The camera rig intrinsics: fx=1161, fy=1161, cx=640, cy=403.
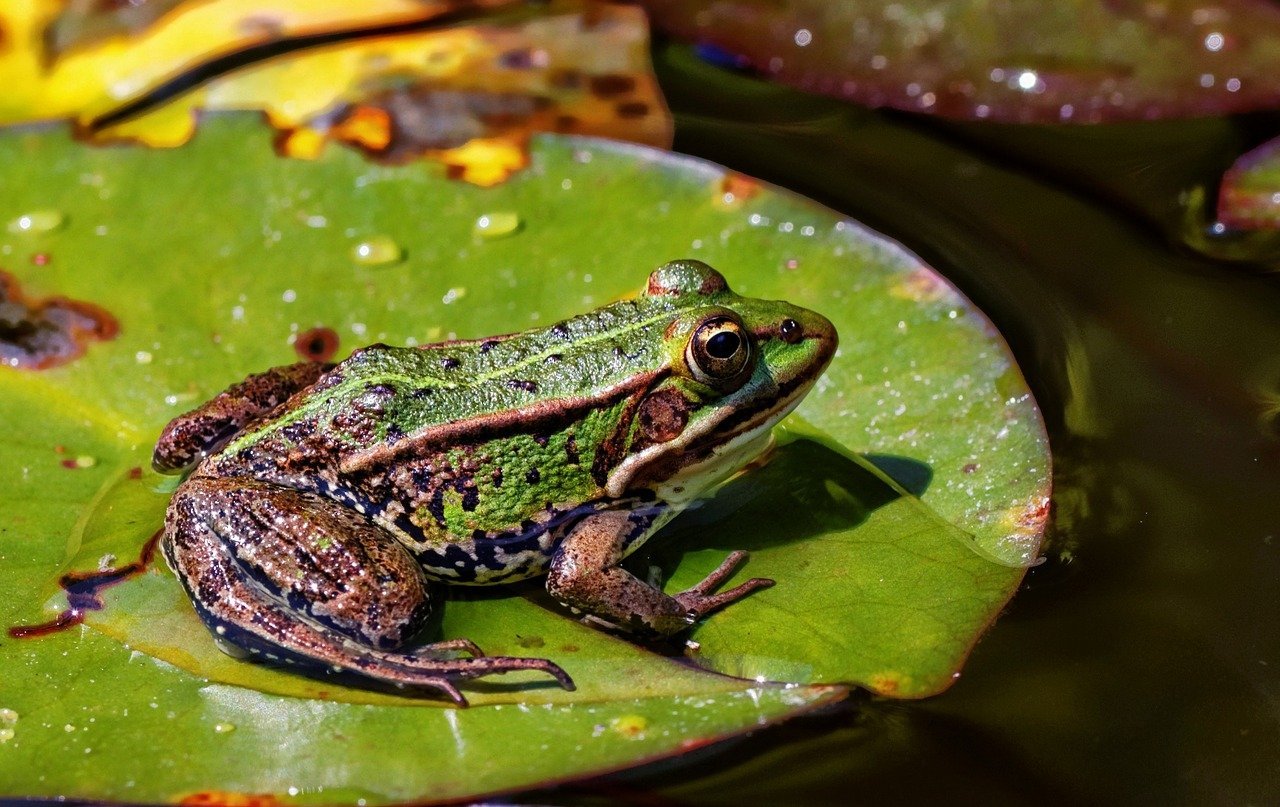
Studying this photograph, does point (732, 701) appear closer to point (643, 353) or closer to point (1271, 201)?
point (643, 353)

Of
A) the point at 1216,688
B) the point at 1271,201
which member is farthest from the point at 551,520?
the point at 1271,201

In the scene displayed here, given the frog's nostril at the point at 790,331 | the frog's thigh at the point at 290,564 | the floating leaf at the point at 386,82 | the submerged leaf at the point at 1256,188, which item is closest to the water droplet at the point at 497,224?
the floating leaf at the point at 386,82

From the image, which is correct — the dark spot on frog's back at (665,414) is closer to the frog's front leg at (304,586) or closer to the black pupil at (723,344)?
the black pupil at (723,344)

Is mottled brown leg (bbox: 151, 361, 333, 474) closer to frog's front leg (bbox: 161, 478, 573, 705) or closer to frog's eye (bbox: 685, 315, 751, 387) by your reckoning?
frog's front leg (bbox: 161, 478, 573, 705)

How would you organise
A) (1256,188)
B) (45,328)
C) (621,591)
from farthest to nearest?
(1256,188)
(45,328)
(621,591)

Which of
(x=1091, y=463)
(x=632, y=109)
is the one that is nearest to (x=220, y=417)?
(x=632, y=109)

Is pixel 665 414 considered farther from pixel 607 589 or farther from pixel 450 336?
pixel 450 336
